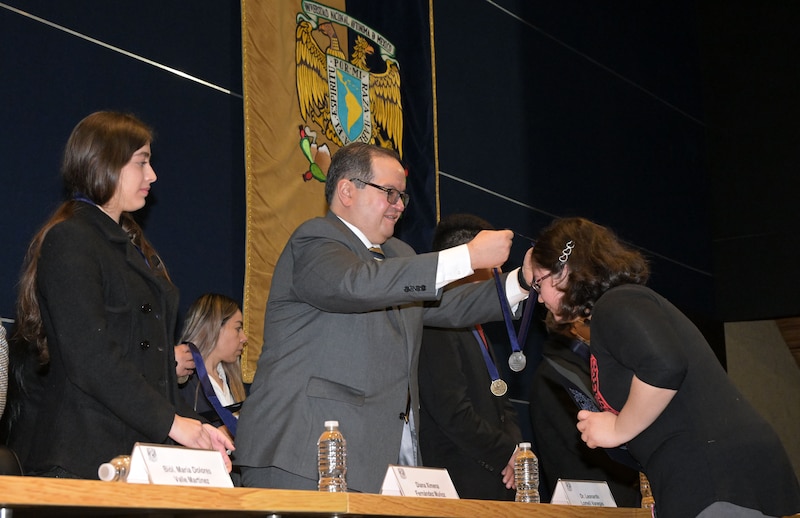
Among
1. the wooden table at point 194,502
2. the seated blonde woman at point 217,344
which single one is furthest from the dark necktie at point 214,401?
the wooden table at point 194,502

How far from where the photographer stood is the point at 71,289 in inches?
91.9

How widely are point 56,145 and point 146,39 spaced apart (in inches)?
25.6

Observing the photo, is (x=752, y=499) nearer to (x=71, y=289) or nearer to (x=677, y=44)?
(x=71, y=289)

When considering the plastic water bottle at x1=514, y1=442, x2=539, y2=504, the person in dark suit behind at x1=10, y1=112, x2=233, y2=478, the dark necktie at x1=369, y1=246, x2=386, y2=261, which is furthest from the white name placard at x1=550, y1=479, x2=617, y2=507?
the person in dark suit behind at x1=10, y1=112, x2=233, y2=478

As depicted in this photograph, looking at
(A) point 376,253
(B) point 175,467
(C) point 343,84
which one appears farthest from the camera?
(C) point 343,84

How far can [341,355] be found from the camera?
2.62 metres

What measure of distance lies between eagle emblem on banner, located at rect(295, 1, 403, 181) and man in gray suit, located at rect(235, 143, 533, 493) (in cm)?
175

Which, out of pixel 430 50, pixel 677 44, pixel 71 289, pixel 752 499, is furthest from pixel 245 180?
pixel 677 44

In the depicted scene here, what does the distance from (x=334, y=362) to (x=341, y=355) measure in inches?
1.1

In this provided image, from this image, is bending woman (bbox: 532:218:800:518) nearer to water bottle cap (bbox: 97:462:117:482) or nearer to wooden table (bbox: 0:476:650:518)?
wooden table (bbox: 0:476:650:518)

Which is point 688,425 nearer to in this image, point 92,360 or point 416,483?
point 416,483

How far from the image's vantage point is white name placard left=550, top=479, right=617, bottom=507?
8.98 ft

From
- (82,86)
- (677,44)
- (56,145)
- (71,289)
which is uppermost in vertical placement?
(677,44)

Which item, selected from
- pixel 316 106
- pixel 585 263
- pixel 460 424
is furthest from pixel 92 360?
pixel 316 106
